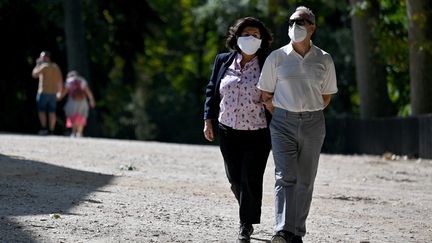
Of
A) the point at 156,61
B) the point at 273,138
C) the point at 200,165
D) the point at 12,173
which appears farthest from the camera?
the point at 156,61

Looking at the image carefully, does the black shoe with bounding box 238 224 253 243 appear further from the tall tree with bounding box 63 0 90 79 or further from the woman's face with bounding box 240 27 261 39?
the tall tree with bounding box 63 0 90 79

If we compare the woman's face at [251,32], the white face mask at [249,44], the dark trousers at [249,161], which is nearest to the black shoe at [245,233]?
the dark trousers at [249,161]

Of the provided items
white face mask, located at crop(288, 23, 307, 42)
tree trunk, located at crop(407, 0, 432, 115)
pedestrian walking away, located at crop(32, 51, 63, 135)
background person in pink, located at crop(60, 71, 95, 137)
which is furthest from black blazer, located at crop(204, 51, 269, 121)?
background person in pink, located at crop(60, 71, 95, 137)

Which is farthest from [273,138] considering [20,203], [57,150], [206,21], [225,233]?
[206,21]

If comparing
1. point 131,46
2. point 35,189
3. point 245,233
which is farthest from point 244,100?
point 131,46

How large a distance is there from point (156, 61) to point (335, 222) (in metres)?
57.8

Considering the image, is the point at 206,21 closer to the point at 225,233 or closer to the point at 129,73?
the point at 129,73

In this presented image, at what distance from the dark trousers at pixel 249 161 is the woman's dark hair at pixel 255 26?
73 centimetres

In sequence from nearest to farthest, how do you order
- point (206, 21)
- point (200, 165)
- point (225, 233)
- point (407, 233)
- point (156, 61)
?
1. point (225, 233)
2. point (407, 233)
3. point (200, 165)
4. point (206, 21)
5. point (156, 61)

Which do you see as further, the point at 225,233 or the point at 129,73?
the point at 129,73

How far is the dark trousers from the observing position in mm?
10586

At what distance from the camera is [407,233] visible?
12125mm

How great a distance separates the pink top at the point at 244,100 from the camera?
35.0ft

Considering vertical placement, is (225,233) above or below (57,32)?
below
